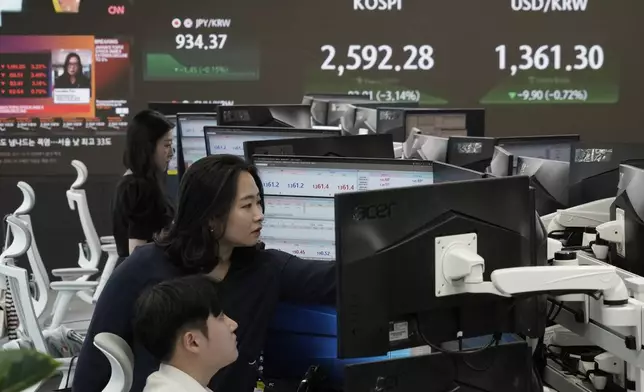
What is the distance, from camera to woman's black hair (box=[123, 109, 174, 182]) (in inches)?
158

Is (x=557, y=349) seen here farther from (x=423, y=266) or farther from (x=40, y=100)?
(x=40, y=100)

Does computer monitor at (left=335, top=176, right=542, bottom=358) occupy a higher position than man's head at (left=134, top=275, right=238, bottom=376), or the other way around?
computer monitor at (left=335, top=176, right=542, bottom=358)

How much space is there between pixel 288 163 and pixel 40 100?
4989mm

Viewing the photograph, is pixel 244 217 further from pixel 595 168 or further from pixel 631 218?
pixel 595 168

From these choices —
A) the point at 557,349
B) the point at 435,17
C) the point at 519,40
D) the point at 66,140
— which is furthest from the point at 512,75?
the point at 557,349

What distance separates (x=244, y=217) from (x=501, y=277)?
72 centimetres

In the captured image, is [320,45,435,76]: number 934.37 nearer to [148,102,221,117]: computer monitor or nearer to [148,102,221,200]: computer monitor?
[148,102,221,200]: computer monitor

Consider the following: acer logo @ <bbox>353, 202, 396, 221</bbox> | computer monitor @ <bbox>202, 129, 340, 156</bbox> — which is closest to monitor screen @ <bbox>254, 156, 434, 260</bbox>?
acer logo @ <bbox>353, 202, 396, 221</bbox>

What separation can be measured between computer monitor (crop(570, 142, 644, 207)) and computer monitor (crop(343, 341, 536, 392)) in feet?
4.51

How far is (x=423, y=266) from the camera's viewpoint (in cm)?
175

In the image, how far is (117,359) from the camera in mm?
1919

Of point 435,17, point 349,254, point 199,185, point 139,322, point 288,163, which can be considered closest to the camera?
point 349,254

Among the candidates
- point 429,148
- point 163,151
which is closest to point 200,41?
point 163,151

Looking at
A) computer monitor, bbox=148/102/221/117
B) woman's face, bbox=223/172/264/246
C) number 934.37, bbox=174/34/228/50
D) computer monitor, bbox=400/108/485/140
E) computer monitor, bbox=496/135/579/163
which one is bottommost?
woman's face, bbox=223/172/264/246
